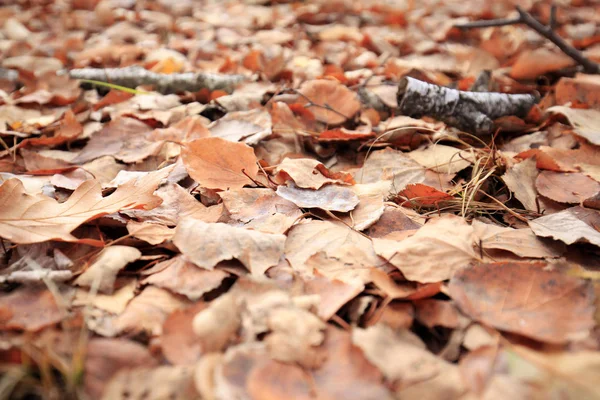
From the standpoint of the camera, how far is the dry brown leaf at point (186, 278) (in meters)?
0.81

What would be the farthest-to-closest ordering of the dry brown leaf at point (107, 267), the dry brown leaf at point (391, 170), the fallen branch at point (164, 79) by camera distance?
the fallen branch at point (164, 79) → the dry brown leaf at point (391, 170) → the dry brown leaf at point (107, 267)

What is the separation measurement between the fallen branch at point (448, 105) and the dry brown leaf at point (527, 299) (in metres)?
0.70

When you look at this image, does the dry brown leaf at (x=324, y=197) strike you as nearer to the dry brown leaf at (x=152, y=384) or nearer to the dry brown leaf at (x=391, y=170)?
the dry brown leaf at (x=391, y=170)

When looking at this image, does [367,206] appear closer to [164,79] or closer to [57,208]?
[57,208]

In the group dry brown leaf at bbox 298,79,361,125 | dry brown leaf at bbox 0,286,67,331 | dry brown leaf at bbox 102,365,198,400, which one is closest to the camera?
dry brown leaf at bbox 102,365,198,400

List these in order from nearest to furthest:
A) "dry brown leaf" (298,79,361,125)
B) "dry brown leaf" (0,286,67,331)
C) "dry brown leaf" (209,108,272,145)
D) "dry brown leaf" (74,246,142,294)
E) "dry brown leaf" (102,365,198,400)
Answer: "dry brown leaf" (102,365,198,400), "dry brown leaf" (0,286,67,331), "dry brown leaf" (74,246,142,294), "dry brown leaf" (209,108,272,145), "dry brown leaf" (298,79,361,125)

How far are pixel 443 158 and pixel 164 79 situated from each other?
1.18 metres

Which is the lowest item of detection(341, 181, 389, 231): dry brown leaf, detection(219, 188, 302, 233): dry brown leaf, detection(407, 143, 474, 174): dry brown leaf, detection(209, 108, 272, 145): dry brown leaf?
detection(407, 143, 474, 174): dry brown leaf

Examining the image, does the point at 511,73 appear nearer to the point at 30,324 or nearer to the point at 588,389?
the point at 588,389

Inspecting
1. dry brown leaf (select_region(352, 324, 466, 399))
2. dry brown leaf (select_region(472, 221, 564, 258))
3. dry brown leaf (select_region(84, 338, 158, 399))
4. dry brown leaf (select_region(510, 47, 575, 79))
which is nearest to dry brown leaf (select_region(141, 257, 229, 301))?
dry brown leaf (select_region(84, 338, 158, 399))

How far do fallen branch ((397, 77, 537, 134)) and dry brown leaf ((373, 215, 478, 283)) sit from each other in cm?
59

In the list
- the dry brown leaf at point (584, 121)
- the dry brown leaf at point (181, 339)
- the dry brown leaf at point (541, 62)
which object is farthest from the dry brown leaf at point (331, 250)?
the dry brown leaf at point (541, 62)

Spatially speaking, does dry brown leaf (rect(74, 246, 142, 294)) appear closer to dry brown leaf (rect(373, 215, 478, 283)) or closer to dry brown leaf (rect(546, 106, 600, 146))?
dry brown leaf (rect(373, 215, 478, 283))

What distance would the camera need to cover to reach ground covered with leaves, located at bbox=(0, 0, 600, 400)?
25.6 inches
